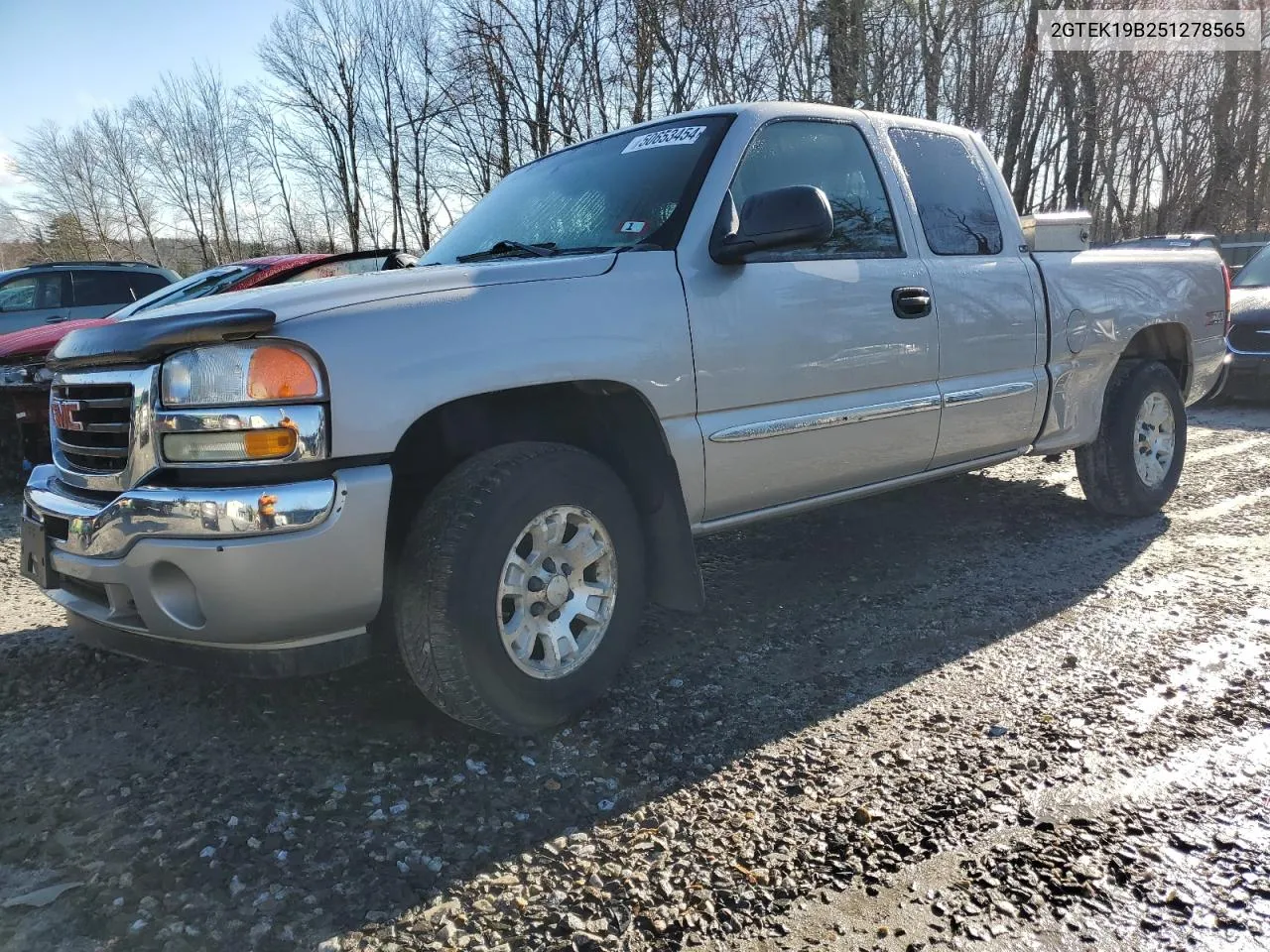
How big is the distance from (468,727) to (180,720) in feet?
3.09

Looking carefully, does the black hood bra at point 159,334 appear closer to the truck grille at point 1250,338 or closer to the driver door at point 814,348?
the driver door at point 814,348

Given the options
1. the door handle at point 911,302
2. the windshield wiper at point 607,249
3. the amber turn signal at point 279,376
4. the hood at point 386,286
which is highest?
the windshield wiper at point 607,249

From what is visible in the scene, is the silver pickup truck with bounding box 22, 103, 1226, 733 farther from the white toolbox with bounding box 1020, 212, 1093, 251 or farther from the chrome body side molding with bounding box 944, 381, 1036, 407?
the white toolbox with bounding box 1020, 212, 1093, 251

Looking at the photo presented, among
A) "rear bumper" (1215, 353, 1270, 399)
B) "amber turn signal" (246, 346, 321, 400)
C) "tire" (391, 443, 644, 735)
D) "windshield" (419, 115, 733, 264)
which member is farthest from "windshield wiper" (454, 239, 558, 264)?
"rear bumper" (1215, 353, 1270, 399)

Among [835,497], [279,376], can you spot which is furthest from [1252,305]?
[279,376]

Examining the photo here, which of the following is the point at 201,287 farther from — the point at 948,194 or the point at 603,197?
the point at 948,194

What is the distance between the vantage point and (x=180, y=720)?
2854mm

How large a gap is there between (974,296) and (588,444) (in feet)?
6.60

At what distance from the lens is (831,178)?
11.8 feet

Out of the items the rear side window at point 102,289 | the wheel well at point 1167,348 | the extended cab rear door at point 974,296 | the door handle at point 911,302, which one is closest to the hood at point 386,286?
the door handle at point 911,302

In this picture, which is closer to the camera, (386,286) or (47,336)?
(386,286)

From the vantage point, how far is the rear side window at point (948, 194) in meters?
A: 3.89

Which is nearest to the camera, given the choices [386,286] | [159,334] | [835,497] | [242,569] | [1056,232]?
[242,569]

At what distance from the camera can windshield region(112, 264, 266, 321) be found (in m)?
7.07
